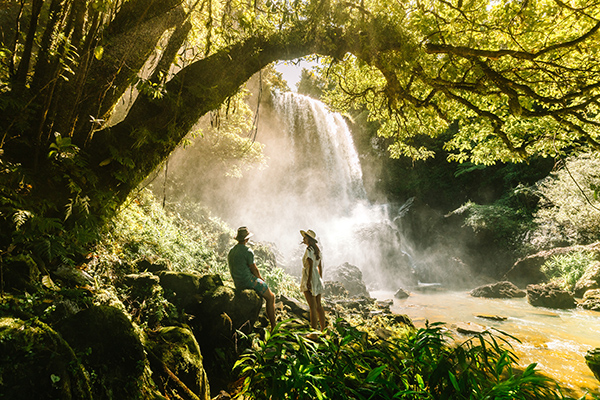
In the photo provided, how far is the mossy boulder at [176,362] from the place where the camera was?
2285 millimetres

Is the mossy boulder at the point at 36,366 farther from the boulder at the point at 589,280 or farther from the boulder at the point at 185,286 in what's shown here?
the boulder at the point at 589,280

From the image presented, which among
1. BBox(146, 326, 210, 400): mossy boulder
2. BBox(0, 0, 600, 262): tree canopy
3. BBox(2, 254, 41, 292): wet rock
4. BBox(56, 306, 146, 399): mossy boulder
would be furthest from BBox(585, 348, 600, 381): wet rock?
BBox(2, 254, 41, 292): wet rock

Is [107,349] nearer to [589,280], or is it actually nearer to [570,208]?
[589,280]

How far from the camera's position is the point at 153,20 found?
3393 millimetres

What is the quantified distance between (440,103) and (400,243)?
1439cm

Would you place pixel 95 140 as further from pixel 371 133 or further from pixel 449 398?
pixel 371 133

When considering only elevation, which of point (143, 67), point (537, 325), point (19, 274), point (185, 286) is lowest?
point (537, 325)

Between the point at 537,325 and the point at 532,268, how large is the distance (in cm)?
836

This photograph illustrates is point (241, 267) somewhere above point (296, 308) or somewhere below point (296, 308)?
above

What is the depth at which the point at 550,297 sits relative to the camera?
9.84 m

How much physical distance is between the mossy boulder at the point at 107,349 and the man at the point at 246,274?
233 cm

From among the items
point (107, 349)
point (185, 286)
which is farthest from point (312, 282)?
point (107, 349)

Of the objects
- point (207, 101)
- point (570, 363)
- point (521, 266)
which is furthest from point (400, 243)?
point (207, 101)

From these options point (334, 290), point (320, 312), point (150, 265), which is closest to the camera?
point (150, 265)
